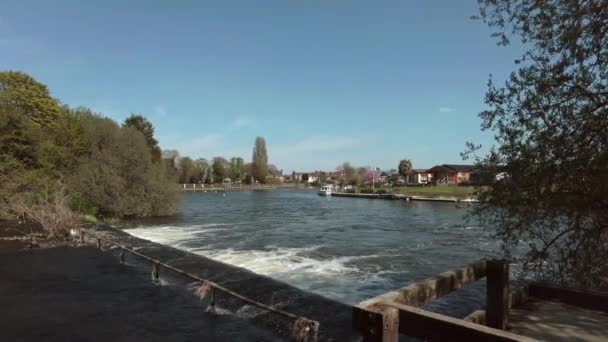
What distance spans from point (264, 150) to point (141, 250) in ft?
449

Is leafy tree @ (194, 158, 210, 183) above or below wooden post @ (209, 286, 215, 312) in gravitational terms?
above

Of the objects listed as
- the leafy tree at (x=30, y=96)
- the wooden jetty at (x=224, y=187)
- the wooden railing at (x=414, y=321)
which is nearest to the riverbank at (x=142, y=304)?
the wooden railing at (x=414, y=321)

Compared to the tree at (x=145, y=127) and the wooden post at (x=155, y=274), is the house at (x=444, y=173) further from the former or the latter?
the wooden post at (x=155, y=274)

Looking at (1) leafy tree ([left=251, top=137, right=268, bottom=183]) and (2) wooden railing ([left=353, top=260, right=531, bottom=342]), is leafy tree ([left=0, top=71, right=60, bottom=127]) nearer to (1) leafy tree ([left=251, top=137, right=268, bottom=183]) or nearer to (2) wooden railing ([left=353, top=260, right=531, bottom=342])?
(2) wooden railing ([left=353, top=260, right=531, bottom=342])

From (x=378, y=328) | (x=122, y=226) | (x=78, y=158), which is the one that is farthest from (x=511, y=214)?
(x=78, y=158)

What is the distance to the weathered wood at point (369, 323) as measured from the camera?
3111 mm

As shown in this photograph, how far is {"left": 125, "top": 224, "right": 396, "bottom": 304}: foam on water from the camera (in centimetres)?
1408

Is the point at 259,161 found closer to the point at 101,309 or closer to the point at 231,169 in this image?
the point at 231,169

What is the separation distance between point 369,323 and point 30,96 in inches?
2066

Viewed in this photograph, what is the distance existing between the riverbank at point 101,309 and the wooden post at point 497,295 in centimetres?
497

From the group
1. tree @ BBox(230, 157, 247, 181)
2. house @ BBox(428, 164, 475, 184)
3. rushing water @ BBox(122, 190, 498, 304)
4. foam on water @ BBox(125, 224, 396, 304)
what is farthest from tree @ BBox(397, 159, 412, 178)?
foam on water @ BBox(125, 224, 396, 304)

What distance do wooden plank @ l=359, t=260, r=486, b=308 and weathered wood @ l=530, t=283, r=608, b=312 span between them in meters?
2.86

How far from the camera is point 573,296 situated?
6.84 m

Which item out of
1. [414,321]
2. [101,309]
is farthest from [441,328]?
[101,309]
